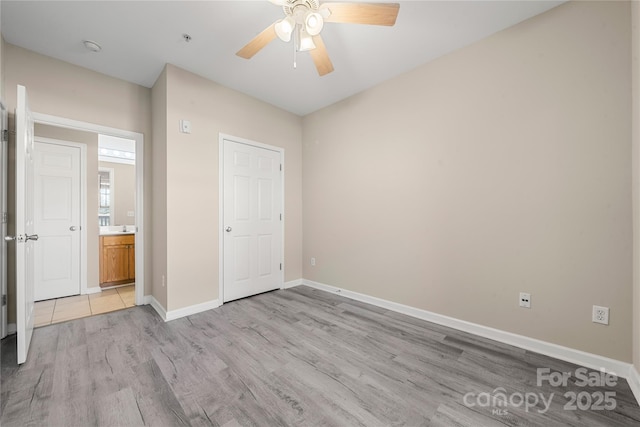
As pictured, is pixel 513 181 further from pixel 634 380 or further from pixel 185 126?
pixel 185 126

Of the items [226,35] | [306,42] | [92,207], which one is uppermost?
[226,35]

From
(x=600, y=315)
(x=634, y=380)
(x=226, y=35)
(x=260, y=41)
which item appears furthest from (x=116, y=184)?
(x=634, y=380)

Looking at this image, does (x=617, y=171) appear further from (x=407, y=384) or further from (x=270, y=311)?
(x=270, y=311)

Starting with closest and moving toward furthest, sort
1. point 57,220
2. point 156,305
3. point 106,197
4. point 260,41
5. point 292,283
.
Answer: point 260,41
point 156,305
point 57,220
point 292,283
point 106,197

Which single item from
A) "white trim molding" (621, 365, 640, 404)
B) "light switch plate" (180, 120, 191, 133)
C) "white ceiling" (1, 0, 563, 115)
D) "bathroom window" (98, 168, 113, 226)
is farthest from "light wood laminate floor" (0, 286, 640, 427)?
"bathroom window" (98, 168, 113, 226)

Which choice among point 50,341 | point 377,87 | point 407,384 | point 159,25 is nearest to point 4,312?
point 50,341

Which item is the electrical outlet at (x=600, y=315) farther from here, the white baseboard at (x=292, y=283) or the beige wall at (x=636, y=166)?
the white baseboard at (x=292, y=283)

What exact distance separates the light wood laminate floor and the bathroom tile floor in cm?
29

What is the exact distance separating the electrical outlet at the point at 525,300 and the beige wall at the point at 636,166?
0.55 m

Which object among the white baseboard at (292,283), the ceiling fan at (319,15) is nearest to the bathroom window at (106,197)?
the white baseboard at (292,283)

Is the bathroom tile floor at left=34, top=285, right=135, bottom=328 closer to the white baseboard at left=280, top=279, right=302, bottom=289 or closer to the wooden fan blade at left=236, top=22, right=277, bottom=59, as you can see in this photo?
the white baseboard at left=280, top=279, right=302, bottom=289

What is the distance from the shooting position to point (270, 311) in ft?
9.66

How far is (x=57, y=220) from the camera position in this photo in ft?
11.4

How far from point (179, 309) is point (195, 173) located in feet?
5.02
